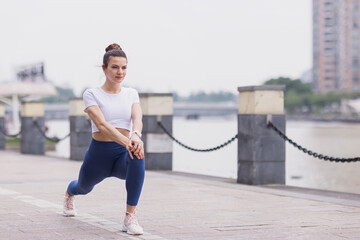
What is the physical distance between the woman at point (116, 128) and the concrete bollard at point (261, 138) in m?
4.75

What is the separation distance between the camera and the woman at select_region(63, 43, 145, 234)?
237 inches

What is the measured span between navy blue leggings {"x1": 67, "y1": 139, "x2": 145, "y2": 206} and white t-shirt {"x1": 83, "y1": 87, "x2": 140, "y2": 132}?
7.1 inches

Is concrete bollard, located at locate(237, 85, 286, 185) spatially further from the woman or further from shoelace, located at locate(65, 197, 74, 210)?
the woman

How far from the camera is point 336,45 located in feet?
571

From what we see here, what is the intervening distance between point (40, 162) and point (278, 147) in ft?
22.3

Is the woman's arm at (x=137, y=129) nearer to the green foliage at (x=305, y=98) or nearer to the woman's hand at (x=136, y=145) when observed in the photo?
the woman's hand at (x=136, y=145)

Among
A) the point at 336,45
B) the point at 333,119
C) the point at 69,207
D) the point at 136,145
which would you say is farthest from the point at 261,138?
the point at 336,45

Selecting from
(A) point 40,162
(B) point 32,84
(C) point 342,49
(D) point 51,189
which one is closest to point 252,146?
(D) point 51,189

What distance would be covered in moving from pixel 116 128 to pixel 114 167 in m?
0.36

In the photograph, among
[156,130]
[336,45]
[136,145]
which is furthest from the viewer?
[336,45]

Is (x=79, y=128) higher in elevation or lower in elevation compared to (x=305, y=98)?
lower

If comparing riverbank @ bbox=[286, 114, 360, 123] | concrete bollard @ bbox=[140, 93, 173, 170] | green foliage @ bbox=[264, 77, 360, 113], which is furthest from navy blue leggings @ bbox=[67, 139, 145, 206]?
green foliage @ bbox=[264, 77, 360, 113]

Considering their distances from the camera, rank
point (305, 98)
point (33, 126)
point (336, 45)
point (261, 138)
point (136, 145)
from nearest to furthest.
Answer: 1. point (136, 145)
2. point (261, 138)
3. point (33, 126)
4. point (305, 98)
5. point (336, 45)

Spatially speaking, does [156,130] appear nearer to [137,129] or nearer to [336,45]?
[137,129]
